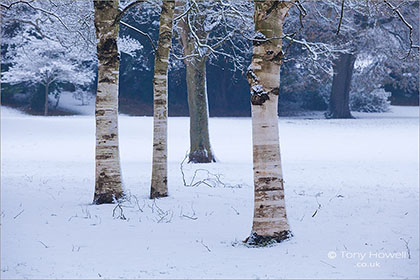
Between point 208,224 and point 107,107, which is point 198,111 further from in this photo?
point 208,224

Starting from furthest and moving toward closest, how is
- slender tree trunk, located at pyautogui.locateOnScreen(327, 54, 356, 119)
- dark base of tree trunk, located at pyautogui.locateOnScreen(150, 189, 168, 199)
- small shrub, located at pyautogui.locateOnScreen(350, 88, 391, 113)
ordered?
small shrub, located at pyautogui.locateOnScreen(350, 88, 391, 113) → slender tree trunk, located at pyautogui.locateOnScreen(327, 54, 356, 119) → dark base of tree trunk, located at pyautogui.locateOnScreen(150, 189, 168, 199)

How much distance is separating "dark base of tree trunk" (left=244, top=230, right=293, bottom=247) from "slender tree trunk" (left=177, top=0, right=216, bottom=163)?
390 inches

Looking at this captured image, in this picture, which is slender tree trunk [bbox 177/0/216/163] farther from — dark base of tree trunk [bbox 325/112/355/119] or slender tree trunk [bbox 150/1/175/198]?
dark base of tree trunk [bbox 325/112/355/119]

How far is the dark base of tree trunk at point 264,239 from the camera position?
5.86 metres

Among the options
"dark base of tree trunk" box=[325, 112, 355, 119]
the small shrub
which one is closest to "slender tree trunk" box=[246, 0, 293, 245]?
"dark base of tree trunk" box=[325, 112, 355, 119]

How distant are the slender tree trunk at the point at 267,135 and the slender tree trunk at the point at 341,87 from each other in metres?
28.1

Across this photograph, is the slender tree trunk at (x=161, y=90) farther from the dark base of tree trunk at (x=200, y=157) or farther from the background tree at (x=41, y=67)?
the background tree at (x=41, y=67)

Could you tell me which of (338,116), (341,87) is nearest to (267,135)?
(341,87)

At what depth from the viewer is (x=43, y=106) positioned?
40062mm

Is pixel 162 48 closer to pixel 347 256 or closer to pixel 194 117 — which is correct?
pixel 347 256

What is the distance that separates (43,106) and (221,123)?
16.7m

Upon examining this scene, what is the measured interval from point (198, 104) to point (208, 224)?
907 cm

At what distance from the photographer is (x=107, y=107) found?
8648 millimetres

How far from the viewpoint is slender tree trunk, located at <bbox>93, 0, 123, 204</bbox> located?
28.4 ft
